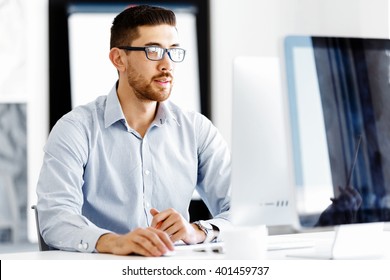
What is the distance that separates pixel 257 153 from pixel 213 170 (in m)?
0.88

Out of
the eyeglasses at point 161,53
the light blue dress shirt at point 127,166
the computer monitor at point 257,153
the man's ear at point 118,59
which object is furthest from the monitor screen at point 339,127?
the man's ear at point 118,59

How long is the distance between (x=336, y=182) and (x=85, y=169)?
1.05m

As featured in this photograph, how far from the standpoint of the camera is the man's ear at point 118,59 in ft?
8.18

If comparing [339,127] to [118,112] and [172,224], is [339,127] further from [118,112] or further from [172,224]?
[118,112]

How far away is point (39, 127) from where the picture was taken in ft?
13.9

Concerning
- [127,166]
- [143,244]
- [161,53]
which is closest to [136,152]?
[127,166]

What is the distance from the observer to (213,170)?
2346mm

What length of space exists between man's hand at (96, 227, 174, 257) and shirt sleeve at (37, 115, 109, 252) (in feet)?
0.47

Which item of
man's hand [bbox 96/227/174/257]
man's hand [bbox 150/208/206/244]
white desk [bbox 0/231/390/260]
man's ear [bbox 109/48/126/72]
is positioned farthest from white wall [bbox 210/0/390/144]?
man's hand [bbox 96/227/174/257]

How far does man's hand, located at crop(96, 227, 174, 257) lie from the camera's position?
1.55 metres

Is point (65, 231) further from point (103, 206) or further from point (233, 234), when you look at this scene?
point (233, 234)

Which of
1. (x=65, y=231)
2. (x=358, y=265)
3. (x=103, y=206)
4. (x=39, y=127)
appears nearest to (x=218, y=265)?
(x=358, y=265)

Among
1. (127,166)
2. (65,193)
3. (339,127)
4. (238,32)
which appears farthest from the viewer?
(238,32)

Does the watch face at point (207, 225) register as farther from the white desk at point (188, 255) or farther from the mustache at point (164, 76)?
the mustache at point (164, 76)
